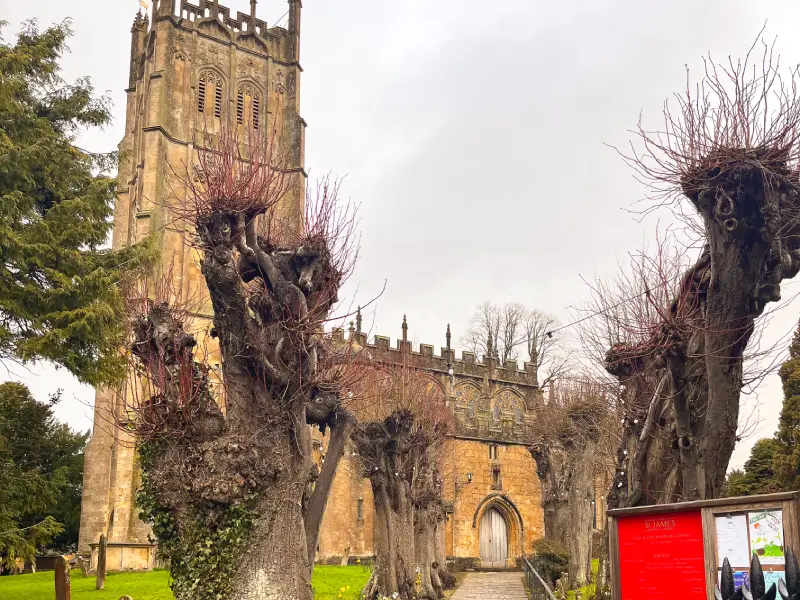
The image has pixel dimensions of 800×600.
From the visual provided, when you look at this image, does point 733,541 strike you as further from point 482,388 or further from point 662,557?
point 482,388

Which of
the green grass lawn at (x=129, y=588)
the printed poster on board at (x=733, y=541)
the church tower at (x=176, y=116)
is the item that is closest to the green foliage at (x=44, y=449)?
the church tower at (x=176, y=116)

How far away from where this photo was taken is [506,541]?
141 feet

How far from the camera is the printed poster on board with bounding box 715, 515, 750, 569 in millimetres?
5848

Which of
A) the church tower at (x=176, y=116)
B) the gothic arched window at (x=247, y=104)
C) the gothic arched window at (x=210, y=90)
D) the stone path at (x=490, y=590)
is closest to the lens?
the stone path at (x=490, y=590)

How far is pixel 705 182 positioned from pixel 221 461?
6.36 m

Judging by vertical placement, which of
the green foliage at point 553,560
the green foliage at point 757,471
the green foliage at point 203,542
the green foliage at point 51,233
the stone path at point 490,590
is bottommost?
the stone path at point 490,590

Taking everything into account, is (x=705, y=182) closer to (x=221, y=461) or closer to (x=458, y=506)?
(x=221, y=461)

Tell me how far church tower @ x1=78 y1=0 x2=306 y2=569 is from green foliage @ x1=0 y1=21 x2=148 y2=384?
18.6m

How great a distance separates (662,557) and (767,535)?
3.29 feet

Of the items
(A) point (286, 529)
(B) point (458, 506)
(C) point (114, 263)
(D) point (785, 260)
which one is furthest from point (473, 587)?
(D) point (785, 260)

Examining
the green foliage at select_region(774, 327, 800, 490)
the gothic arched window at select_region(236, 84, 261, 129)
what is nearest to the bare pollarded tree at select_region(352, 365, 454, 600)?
the green foliage at select_region(774, 327, 800, 490)

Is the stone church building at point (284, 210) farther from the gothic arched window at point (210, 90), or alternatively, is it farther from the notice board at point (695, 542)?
the notice board at point (695, 542)

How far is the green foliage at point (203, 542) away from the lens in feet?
32.2

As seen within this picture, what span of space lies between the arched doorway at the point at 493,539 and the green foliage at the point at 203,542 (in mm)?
33841
